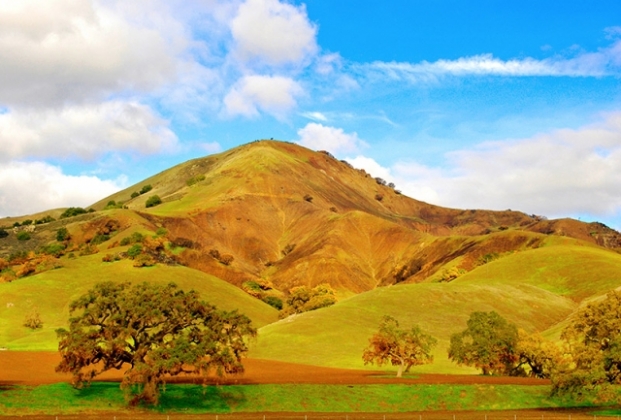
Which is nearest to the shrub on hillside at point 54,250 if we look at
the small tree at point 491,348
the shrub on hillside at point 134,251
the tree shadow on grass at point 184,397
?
the shrub on hillside at point 134,251

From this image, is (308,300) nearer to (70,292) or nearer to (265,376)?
(70,292)

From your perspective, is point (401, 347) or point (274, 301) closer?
point (401, 347)

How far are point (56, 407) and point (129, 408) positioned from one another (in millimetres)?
5014

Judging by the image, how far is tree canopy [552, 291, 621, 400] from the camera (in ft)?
192

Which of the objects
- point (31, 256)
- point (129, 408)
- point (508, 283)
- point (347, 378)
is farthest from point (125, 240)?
point (129, 408)

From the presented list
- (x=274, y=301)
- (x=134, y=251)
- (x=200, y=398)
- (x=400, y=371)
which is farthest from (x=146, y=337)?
(x=274, y=301)

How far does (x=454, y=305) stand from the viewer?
13650 centimetres

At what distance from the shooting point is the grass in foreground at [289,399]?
171 ft

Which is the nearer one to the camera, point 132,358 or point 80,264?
point 132,358

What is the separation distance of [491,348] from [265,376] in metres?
27.9

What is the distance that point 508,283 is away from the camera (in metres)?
158

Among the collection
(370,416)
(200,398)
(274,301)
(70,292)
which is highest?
(70,292)

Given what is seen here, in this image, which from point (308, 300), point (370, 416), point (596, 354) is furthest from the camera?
point (308, 300)

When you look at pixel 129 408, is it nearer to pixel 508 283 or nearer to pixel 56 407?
pixel 56 407
